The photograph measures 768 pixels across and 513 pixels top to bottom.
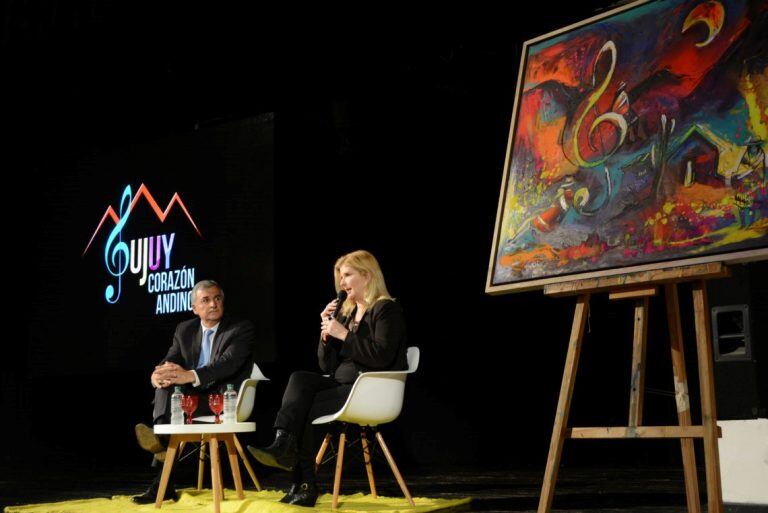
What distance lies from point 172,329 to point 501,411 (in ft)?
7.91

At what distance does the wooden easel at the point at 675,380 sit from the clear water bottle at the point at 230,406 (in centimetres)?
143

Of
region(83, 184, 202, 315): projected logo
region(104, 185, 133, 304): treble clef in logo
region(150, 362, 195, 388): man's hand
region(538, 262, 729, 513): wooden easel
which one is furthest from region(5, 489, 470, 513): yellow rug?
region(104, 185, 133, 304): treble clef in logo

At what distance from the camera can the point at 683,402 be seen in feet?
8.57

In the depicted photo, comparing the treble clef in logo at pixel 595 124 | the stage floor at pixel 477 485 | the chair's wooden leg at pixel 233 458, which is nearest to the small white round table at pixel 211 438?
the chair's wooden leg at pixel 233 458

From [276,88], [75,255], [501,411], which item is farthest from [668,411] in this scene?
[75,255]

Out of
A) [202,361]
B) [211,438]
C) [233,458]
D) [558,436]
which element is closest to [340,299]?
[211,438]

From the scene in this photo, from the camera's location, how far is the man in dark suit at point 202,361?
13.1ft

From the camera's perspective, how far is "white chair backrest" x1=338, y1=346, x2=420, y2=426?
11.2ft

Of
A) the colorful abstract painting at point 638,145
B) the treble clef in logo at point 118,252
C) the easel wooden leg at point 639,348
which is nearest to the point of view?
the colorful abstract painting at point 638,145

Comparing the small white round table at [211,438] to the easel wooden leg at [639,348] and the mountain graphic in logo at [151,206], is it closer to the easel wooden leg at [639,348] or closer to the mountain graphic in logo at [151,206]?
the easel wooden leg at [639,348]

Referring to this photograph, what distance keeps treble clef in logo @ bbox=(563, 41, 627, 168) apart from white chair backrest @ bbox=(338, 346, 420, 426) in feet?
3.66

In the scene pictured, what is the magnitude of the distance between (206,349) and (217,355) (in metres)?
0.11

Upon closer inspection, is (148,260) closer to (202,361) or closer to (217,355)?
(202,361)

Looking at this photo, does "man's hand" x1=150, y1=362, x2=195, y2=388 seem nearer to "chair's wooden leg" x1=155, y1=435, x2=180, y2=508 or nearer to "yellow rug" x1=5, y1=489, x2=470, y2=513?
"chair's wooden leg" x1=155, y1=435, x2=180, y2=508
